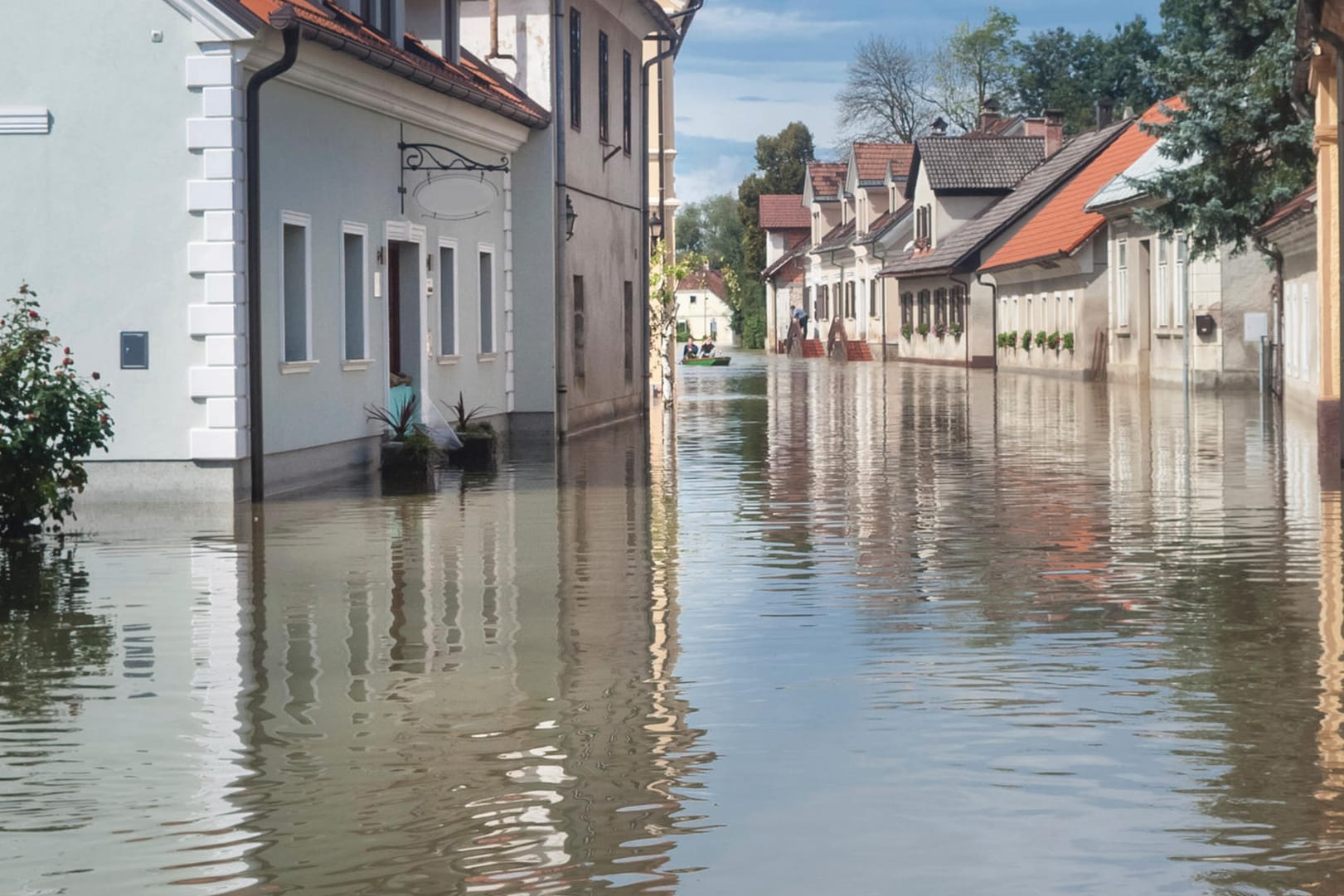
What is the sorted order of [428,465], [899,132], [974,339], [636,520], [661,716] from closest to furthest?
1. [661,716]
2. [636,520]
3. [428,465]
4. [974,339]
5. [899,132]

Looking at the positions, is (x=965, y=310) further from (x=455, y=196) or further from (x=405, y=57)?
(x=405, y=57)

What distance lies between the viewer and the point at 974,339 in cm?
6294

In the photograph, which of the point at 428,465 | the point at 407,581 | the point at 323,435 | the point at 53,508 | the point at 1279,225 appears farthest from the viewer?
the point at 1279,225

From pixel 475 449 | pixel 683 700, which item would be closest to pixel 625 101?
pixel 475 449

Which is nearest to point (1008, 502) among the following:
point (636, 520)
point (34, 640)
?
point (636, 520)

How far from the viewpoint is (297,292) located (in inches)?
726

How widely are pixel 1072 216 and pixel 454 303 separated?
3236cm

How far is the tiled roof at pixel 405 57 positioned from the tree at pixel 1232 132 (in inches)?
451

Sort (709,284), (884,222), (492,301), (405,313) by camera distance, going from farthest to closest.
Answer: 1. (709,284)
2. (884,222)
3. (492,301)
4. (405,313)

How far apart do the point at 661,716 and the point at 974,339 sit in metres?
56.5

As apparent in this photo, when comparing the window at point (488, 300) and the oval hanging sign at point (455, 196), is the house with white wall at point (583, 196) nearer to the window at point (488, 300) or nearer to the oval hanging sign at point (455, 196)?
the window at point (488, 300)

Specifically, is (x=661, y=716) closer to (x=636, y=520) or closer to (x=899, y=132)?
(x=636, y=520)

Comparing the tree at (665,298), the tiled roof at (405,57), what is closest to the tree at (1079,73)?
the tree at (665,298)

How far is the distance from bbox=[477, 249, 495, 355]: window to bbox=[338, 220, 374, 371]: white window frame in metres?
5.13
